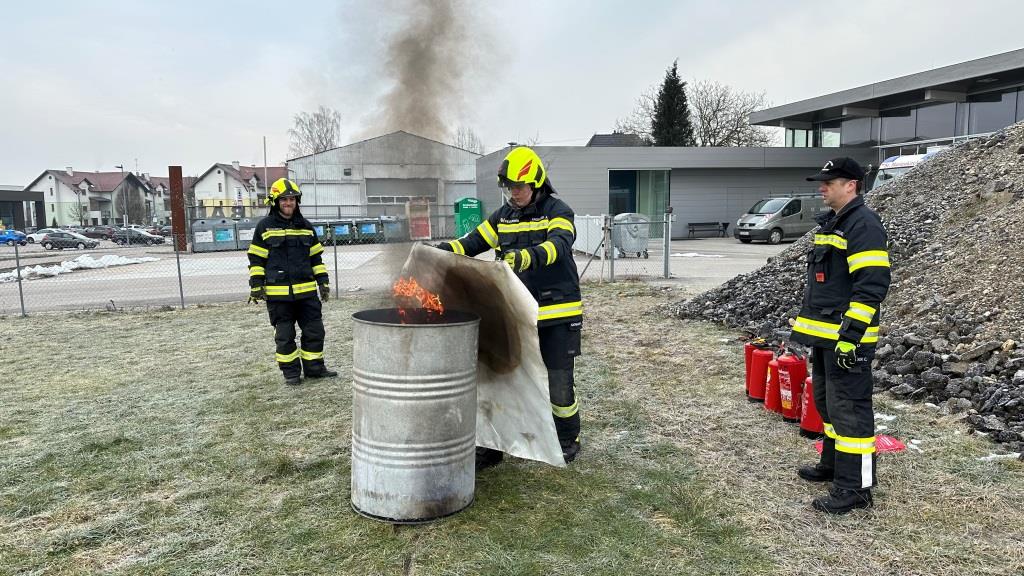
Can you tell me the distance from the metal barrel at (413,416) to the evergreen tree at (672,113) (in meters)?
39.4

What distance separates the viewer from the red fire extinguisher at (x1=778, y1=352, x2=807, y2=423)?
A: 14.4 feet

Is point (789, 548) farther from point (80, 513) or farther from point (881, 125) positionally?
point (881, 125)

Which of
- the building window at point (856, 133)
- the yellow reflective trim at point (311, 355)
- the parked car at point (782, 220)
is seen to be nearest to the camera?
the yellow reflective trim at point (311, 355)

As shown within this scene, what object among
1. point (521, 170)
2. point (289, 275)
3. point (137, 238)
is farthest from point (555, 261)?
point (137, 238)

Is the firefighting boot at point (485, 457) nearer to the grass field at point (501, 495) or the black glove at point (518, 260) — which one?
the grass field at point (501, 495)

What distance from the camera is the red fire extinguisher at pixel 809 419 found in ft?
13.4

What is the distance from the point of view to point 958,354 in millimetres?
5043

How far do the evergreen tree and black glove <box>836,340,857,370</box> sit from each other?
38.9 metres

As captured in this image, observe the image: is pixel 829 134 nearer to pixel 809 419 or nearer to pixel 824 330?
pixel 809 419

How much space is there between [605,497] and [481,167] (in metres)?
24.4

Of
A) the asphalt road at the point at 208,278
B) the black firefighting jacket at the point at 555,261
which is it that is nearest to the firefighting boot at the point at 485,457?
the black firefighting jacket at the point at 555,261

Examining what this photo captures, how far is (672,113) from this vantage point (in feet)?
132

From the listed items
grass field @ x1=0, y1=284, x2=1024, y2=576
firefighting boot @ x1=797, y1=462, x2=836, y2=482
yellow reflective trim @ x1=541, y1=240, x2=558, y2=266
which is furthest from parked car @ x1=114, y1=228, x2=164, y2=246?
firefighting boot @ x1=797, y1=462, x2=836, y2=482

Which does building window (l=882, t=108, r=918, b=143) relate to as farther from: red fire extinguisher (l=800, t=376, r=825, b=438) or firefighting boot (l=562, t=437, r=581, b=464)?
firefighting boot (l=562, t=437, r=581, b=464)
